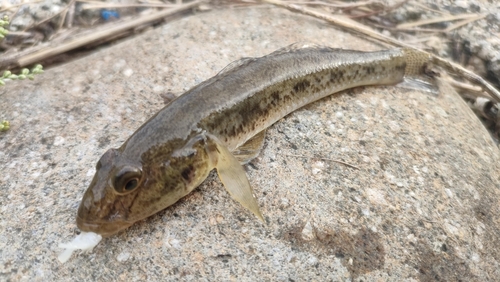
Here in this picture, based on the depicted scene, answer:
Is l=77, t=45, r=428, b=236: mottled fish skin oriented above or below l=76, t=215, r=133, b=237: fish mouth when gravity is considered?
above

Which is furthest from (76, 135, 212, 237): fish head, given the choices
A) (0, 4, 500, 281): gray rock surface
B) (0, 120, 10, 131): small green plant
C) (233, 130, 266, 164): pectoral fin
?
Result: (0, 120, 10, 131): small green plant

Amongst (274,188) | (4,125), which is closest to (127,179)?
(274,188)

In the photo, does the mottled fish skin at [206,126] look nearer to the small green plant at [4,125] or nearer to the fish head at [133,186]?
the fish head at [133,186]

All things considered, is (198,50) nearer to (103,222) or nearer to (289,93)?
(289,93)

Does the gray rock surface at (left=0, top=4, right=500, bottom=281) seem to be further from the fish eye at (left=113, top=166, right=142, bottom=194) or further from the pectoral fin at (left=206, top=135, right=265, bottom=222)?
the fish eye at (left=113, top=166, right=142, bottom=194)

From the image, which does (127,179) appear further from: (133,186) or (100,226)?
(100,226)

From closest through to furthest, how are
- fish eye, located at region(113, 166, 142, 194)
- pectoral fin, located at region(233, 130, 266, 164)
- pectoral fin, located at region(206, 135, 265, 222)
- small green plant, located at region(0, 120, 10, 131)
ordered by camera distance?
fish eye, located at region(113, 166, 142, 194) → pectoral fin, located at region(206, 135, 265, 222) → pectoral fin, located at region(233, 130, 266, 164) → small green plant, located at region(0, 120, 10, 131)

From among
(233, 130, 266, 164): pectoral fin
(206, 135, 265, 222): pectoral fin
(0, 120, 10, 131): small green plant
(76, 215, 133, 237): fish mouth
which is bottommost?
(0, 120, 10, 131): small green plant
